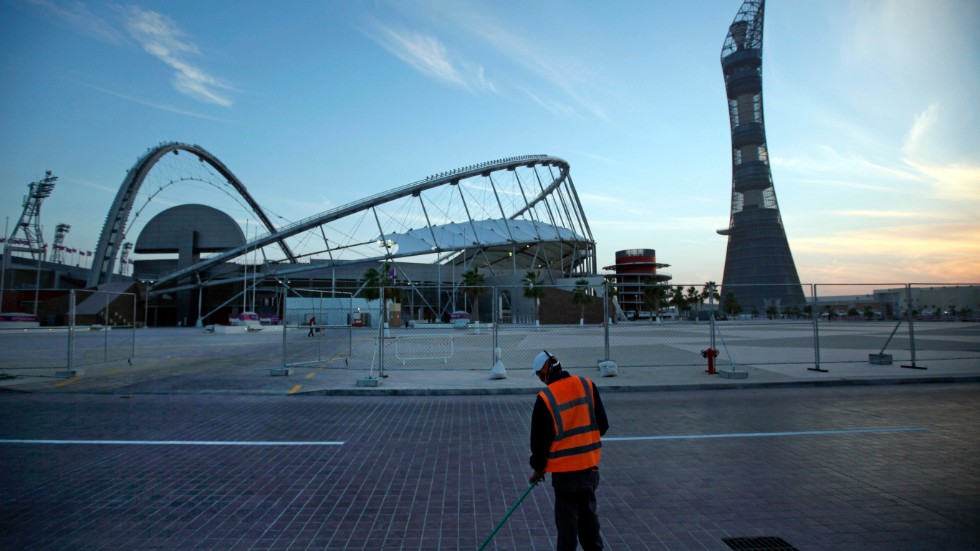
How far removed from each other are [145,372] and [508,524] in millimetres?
15389

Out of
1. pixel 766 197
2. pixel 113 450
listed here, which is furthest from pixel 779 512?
pixel 766 197

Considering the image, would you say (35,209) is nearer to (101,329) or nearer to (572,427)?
(101,329)

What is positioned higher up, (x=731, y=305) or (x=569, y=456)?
(x=731, y=305)

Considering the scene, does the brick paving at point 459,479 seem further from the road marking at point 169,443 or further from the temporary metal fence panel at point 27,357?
the temporary metal fence panel at point 27,357

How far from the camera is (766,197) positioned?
101m

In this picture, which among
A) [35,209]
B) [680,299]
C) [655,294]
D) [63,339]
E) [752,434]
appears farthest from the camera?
[35,209]

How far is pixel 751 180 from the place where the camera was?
102 metres

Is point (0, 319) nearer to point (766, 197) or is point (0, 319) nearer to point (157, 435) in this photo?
point (157, 435)

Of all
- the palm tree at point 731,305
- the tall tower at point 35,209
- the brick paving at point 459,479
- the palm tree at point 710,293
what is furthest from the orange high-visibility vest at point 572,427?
the tall tower at point 35,209

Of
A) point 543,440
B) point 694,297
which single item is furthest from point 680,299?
point 543,440

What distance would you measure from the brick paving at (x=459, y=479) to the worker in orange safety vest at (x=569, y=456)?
2.63ft

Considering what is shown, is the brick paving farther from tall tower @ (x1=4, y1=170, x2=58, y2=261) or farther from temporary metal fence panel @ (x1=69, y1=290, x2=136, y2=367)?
tall tower @ (x1=4, y1=170, x2=58, y2=261)

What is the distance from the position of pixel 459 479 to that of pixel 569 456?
2680mm

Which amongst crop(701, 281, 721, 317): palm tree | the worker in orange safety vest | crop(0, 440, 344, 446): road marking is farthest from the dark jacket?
crop(701, 281, 721, 317): palm tree
